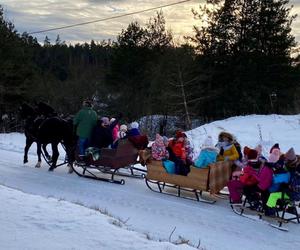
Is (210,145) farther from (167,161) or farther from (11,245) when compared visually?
(11,245)

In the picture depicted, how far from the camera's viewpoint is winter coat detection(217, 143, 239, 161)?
31.5 ft

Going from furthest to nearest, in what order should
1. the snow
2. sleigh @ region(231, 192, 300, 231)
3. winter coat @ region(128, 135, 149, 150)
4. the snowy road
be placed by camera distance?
the snow, winter coat @ region(128, 135, 149, 150), sleigh @ region(231, 192, 300, 231), the snowy road

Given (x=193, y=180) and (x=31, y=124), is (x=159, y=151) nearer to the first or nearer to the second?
(x=193, y=180)

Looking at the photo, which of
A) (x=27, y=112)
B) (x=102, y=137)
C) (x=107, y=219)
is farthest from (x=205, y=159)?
(x=27, y=112)

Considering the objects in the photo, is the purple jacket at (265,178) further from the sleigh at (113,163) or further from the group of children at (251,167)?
the sleigh at (113,163)

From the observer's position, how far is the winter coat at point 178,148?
9680 mm

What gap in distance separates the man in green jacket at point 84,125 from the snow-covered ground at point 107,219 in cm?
89

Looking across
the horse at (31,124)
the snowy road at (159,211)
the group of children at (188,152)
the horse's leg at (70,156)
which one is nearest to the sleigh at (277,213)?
the snowy road at (159,211)

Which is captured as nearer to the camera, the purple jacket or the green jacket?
the purple jacket

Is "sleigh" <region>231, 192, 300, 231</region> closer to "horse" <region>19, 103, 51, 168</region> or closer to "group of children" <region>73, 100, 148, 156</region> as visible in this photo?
"group of children" <region>73, 100, 148, 156</region>

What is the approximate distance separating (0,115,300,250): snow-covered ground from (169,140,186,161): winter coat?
929mm

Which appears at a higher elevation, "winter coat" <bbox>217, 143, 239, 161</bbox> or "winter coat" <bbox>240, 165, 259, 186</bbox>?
"winter coat" <bbox>217, 143, 239, 161</bbox>

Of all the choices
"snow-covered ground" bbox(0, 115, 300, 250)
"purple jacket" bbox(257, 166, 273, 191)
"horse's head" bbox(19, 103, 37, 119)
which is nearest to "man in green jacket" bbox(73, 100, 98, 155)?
"snow-covered ground" bbox(0, 115, 300, 250)

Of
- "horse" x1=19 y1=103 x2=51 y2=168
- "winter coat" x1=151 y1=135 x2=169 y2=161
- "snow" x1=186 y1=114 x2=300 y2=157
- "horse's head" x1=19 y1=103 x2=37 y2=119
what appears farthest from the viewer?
"snow" x1=186 y1=114 x2=300 y2=157
